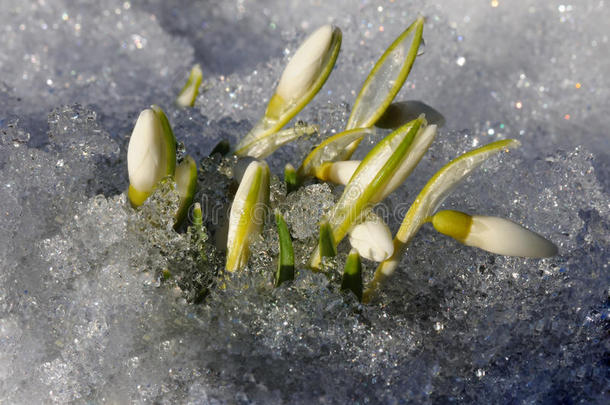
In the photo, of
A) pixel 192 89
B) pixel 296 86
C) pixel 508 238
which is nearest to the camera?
pixel 508 238

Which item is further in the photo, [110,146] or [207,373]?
[110,146]

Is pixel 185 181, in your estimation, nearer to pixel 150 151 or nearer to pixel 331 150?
pixel 150 151

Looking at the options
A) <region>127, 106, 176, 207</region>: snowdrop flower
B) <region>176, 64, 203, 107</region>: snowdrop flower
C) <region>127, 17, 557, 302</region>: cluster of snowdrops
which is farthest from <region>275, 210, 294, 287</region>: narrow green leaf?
<region>176, 64, 203, 107</region>: snowdrop flower

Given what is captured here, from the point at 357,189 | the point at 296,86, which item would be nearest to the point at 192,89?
the point at 296,86

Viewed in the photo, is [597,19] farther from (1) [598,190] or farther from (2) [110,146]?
(2) [110,146]

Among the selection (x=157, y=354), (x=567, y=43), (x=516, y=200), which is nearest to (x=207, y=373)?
(x=157, y=354)

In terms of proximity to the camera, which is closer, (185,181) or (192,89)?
(185,181)
